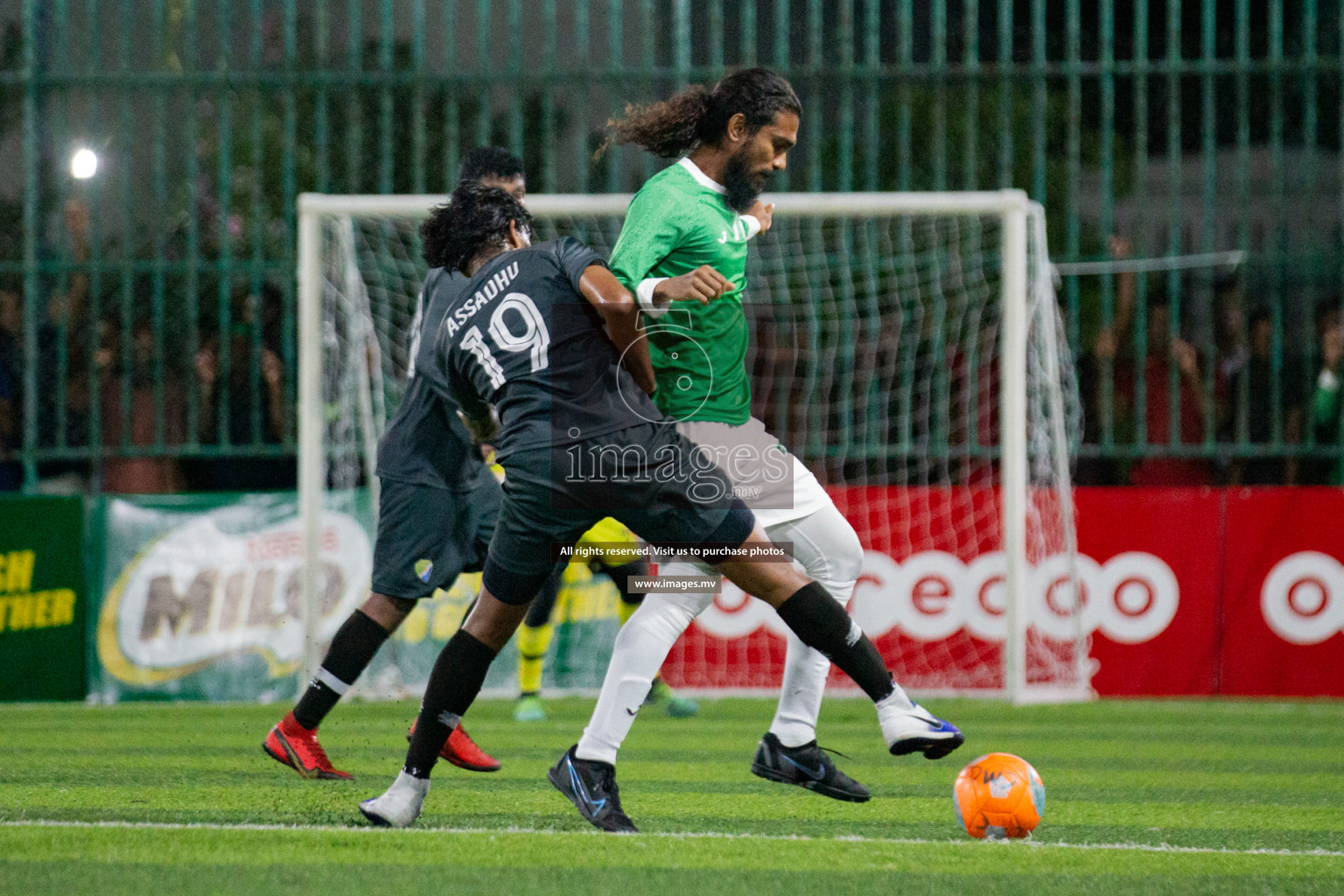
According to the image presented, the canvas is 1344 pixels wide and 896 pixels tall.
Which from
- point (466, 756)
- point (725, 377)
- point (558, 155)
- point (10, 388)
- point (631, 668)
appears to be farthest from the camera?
point (558, 155)

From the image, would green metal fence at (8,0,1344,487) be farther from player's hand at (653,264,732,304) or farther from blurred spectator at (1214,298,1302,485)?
player's hand at (653,264,732,304)

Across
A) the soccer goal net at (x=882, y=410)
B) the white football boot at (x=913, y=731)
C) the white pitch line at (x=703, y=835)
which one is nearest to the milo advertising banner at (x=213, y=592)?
the soccer goal net at (x=882, y=410)

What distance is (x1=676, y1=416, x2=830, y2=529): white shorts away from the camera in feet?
14.9

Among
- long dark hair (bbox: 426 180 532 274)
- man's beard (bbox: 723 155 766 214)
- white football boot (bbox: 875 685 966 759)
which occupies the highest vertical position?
man's beard (bbox: 723 155 766 214)

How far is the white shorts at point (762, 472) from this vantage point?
4527 mm

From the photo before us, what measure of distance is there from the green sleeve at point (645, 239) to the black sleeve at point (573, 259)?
2.9 inches

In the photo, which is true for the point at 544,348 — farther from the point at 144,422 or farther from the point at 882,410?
the point at 144,422

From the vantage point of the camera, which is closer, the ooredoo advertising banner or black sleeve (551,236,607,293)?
black sleeve (551,236,607,293)

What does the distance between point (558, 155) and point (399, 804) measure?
25.3 feet

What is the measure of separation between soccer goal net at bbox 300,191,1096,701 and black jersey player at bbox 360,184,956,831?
446 cm

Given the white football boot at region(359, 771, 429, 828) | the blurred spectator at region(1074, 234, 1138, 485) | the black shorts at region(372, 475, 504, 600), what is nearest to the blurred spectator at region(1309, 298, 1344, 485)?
the blurred spectator at region(1074, 234, 1138, 485)

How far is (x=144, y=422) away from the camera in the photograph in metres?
10.8

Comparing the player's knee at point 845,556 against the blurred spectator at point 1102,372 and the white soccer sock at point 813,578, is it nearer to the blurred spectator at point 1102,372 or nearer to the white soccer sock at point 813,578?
the white soccer sock at point 813,578

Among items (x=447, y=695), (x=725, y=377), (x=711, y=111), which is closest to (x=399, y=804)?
(x=447, y=695)
